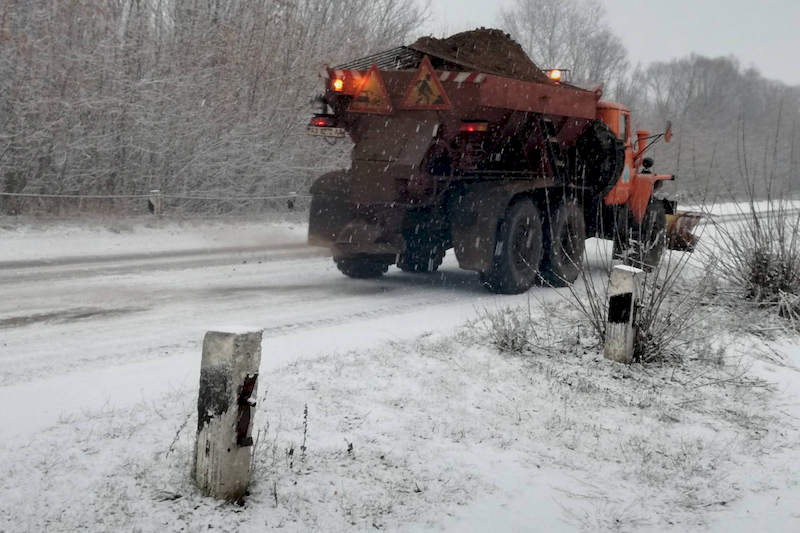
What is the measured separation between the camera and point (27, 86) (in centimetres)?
1449

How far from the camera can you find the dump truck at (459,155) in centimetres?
865

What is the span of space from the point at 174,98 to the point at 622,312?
43.2ft

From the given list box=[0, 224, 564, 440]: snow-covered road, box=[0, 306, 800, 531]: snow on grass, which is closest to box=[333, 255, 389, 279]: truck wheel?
box=[0, 224, 564, 440]: snow-covered road

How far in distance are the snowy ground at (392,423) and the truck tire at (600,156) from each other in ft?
9.23

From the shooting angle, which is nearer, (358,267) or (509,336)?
(509,336)

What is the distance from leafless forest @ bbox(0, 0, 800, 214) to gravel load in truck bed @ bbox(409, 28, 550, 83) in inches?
138

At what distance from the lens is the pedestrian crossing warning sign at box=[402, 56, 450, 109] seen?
8508 millimetres

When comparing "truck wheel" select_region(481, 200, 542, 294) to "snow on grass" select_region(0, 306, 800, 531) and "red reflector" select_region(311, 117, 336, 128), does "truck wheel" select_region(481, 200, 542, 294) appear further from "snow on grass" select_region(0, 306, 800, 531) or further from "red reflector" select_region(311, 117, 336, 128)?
"snow on grass" select_region(0, 306, 800, 531)

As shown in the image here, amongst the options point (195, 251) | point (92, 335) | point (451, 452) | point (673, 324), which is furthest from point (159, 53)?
point (451, 452)

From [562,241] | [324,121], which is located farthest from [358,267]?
[562,241]

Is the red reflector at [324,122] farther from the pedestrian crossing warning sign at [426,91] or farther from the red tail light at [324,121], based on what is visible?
the pedestrian crossing warning sign at [426,91]

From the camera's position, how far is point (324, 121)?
9.68 m

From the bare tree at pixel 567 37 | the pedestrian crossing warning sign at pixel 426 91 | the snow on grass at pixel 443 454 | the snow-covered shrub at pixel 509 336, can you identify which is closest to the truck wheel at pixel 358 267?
the pedestrian crossing warning sign at pixel 426 91

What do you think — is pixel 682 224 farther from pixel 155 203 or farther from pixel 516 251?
pixel 155 203
